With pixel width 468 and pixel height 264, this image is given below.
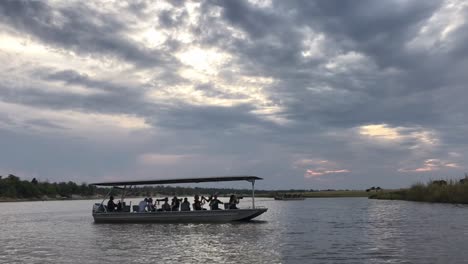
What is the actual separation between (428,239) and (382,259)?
8409 mm

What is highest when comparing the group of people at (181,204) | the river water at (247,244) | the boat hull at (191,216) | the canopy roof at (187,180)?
the canopy roof at (187,180)

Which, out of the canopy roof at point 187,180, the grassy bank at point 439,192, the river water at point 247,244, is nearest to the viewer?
the river water at point 247,244

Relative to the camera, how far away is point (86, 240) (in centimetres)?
3344

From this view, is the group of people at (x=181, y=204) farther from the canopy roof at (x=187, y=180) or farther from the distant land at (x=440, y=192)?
the distant land at (x=440, y=192)

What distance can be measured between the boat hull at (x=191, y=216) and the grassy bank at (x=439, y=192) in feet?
137

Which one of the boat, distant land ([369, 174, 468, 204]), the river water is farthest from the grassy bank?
the boat

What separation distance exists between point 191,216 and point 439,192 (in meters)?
49.8

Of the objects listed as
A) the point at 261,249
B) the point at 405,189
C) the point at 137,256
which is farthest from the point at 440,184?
the point at 137,256

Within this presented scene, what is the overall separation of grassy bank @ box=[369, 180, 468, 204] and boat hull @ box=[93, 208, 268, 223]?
4161 centimetres

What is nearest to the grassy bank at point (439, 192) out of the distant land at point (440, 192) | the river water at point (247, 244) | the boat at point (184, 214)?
the distant land at point (440, 192)

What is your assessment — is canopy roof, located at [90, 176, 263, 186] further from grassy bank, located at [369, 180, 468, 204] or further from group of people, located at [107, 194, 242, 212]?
grassy bank, located at [369, 180, 468, 204]

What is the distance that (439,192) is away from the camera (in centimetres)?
7500

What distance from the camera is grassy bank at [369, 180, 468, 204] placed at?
69.5 meters

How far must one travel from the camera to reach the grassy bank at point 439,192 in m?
69.5
